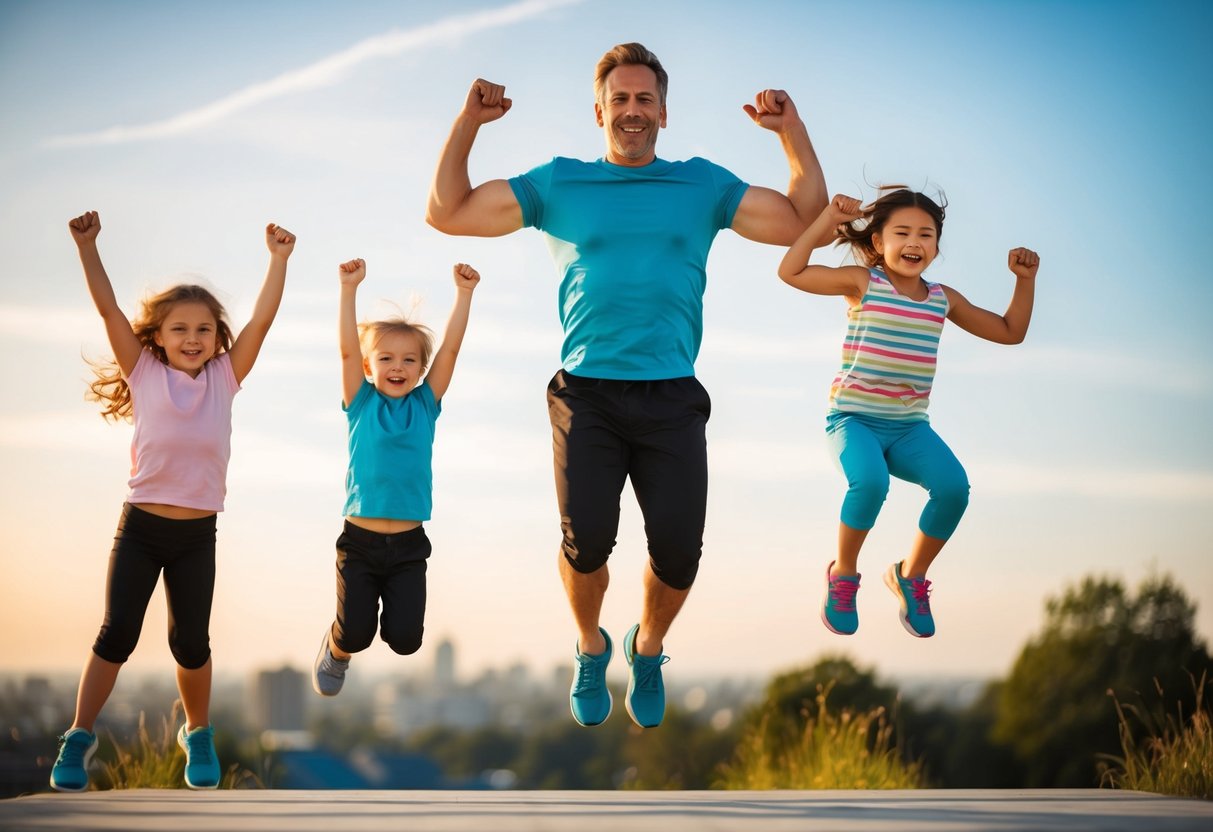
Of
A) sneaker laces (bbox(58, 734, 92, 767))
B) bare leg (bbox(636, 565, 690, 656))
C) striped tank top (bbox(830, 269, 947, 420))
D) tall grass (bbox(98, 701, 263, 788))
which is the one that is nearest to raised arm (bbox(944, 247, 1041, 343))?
striped tank top (bbox(830, 269, 947, 420))

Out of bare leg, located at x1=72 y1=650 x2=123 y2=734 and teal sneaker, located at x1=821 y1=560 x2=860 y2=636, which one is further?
teal sneaker, located at x1=821 y1=560 x2=860 y2=636

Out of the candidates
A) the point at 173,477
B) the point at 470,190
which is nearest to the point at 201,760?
the point at 173,477

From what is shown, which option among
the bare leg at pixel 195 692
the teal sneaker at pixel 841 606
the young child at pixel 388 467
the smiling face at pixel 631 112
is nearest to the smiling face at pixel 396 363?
the young child at pixel 388 467

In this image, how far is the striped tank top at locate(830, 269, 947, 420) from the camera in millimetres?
6039

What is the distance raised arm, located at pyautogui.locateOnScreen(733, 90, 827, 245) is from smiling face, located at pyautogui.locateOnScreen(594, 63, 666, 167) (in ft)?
1.52

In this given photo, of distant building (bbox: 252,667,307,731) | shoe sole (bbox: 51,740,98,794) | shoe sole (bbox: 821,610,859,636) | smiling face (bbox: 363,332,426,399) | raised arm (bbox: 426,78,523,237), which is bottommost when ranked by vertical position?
distant building (bbox: 252,667,307,731)

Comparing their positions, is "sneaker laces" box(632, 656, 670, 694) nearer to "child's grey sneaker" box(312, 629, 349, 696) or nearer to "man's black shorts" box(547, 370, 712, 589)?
"man's black shorts" box(547, 370, 712, 589)

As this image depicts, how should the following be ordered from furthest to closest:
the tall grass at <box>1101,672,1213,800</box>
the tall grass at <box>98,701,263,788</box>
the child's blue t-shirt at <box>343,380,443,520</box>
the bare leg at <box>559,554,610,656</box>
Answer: the tall grass at <box>98,701,263,788</box>, the tall grass at <box>1101,672,1213,800</box>, the child's blue t-shirt at <box>343,380,443,520</box>, the bare leg at <box>559,554,610,656</box>

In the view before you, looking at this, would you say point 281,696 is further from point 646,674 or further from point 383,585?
point 646,674

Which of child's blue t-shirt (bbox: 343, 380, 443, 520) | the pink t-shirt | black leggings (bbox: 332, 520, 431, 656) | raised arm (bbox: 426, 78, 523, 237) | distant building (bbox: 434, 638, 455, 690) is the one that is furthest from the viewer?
distant building (bbox: 434, 638, 455, 690)

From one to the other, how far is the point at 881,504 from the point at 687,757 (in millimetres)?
28277

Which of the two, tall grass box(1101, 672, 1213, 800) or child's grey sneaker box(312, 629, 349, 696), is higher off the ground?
child's grey sneaker box(312, 629, 349, 696)

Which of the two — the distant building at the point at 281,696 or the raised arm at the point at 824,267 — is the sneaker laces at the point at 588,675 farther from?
the distant building at the point at 281,696

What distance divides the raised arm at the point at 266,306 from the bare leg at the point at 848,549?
2.65 m
